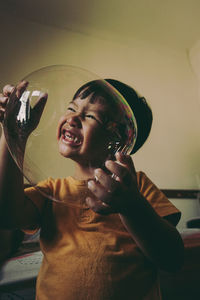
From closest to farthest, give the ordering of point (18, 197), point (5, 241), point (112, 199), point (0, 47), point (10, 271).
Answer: point (112, 199) → point (18, 197) → point (10, 271) → point (5, 241) → point (0, 47)

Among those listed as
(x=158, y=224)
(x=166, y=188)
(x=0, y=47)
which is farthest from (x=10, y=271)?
(x=0, y=47)

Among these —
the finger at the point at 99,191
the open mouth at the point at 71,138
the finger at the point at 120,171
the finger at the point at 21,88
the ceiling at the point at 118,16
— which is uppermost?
the ceiling at the point at 118,16

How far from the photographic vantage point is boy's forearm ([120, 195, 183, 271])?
311 millimetres

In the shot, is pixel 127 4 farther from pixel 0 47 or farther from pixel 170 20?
pixel 0 47

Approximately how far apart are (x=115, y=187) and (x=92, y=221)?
0.20m

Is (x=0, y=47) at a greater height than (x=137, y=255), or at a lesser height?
greater

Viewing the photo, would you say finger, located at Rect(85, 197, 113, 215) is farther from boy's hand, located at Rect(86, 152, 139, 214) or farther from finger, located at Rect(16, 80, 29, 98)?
finger, located at Rect(16, 80, 29, 98)

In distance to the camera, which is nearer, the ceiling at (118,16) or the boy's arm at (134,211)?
the boy's arm at (134,211)

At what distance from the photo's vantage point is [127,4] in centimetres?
132

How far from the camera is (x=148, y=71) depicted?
1.60 meters

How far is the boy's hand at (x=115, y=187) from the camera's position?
0.26 meters

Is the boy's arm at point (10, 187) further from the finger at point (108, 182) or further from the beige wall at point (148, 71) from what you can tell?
the beige wall at point (148, 71)


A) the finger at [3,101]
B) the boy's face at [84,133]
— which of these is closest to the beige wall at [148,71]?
the finger at [3,101]

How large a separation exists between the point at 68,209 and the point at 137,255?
0.16 m
